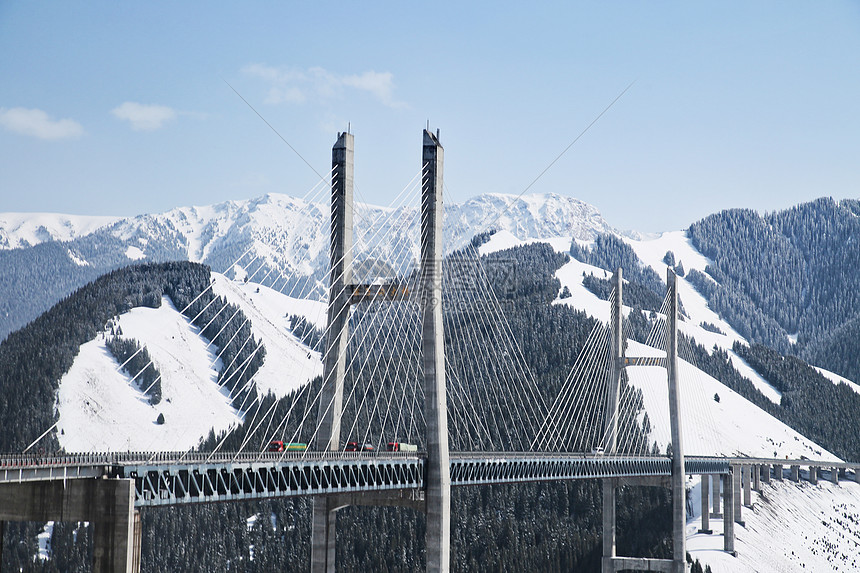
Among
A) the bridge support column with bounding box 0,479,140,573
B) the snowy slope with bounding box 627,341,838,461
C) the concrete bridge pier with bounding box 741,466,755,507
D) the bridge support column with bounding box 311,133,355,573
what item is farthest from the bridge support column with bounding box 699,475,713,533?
the bridge support column with bounding box 0,479,140,573

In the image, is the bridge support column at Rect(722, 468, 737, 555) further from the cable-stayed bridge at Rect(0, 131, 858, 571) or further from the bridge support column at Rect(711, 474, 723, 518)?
the bridge support column at Rect(711, 474, 723, 518)

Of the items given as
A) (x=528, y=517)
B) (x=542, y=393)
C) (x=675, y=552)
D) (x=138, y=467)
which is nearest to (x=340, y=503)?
(x=138, y=467)

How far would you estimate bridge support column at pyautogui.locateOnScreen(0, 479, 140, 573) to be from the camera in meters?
41.9

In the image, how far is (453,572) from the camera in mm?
142750

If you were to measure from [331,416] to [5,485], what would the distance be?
2341cm

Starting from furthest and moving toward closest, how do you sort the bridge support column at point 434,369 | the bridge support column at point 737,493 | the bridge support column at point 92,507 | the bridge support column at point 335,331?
the bridge support column at point 737,493, the bridge support column at point 335,331, the bridge support column at point 434,369, the bridge support column at point 92,507

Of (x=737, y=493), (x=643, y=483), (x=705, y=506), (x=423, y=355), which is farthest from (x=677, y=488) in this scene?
(x=423, y=355)

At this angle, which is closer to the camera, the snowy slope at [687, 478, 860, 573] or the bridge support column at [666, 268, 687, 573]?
the bridge support column at [666, 268, 687, 573]

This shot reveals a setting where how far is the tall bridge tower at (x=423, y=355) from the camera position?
2490 inches

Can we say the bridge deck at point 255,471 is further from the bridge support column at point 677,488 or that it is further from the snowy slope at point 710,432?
the snowy slope at point 710,432

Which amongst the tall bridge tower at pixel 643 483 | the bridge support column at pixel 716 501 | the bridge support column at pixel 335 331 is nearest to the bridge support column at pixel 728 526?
the bridge support column at pixel 716 501

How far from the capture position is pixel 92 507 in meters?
42.9

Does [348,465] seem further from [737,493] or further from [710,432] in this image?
[710,432]

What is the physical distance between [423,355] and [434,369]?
4.19 feet
